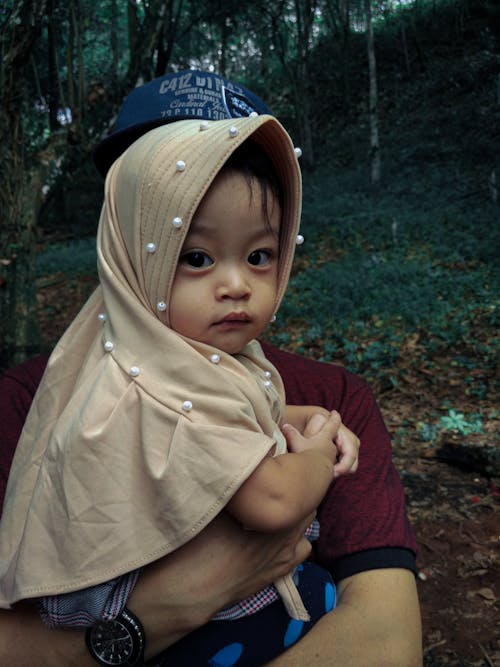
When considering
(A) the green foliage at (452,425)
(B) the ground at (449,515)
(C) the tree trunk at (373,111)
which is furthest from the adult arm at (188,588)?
(C) the tree trunk at (373,111)

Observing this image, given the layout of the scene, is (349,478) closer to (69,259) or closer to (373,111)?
(373,111)

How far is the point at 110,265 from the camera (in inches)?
62.2

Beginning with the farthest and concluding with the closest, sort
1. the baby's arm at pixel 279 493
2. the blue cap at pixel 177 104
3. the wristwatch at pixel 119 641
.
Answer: the blue cap at pixel 177 104 → the wristwatch at pixel 119 641 → the baby's arm at pixel 279 493

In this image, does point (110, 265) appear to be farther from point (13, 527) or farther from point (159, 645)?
point (159, 645)

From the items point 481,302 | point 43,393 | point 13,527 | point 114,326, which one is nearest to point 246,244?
point 114,326

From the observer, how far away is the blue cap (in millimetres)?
2236

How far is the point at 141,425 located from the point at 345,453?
0.61m

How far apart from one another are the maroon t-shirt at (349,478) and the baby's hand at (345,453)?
353mm

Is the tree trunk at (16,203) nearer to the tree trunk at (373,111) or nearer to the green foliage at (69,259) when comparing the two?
the green foliage at (69,259)

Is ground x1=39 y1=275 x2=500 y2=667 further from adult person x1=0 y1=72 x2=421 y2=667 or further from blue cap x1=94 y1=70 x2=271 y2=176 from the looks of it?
→ blue cap x1=94 y1=70 x2=271 y2=176

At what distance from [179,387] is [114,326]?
230 millimetres

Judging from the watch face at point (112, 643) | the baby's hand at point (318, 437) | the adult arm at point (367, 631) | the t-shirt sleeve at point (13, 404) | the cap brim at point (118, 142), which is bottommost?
the adult arm at point (367, 631)

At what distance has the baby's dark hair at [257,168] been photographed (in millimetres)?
1529

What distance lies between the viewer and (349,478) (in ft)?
6.88
